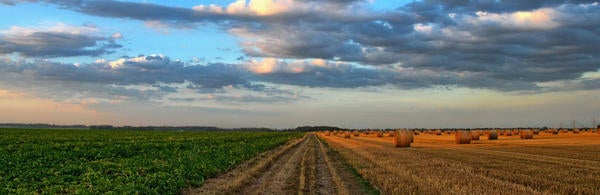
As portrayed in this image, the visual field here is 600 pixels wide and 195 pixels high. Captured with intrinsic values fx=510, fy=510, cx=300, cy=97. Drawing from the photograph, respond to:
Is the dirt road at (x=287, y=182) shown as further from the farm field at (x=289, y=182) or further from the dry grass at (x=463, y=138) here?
the dry grass at (x=463, y=138)

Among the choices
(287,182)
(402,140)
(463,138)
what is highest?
(463,138)

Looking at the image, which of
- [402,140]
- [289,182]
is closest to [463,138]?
[402,140]

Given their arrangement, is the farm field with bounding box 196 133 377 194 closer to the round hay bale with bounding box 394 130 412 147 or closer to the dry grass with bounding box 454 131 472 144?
the round hay bale with bounding box 394 130 412 147

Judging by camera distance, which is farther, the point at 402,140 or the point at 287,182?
the point at 402,140

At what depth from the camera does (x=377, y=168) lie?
70.8 ft

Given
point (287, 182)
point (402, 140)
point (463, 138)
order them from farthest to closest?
point (463, 138) → point (402, 140) → point (287, 182)

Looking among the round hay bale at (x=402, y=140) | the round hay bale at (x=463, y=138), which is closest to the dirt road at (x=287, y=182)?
the round hay bale at (x=402, y=140)

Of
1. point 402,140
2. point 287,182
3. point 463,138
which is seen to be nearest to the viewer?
point 287,182

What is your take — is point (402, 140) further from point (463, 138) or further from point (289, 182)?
point (289, 182)

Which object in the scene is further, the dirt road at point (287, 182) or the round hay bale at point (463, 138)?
the round hay bale at point (463, 138)

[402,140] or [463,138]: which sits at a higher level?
[463,138]

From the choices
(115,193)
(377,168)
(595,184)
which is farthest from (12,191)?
(595,184)

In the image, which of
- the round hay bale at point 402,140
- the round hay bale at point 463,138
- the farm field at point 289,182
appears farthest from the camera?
the round hay bale at point 463,138

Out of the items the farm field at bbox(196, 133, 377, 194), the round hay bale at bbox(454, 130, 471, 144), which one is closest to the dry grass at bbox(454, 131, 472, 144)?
the round hay bale at bbox(454, 130, 471, 144)
